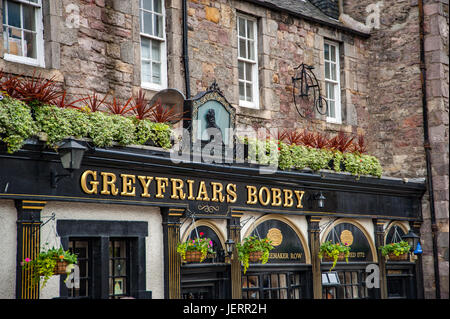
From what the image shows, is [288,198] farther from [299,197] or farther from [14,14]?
[14,14]

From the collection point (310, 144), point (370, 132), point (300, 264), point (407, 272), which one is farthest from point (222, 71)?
point (407, 272)

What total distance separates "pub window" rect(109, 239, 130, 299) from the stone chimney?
9071 millimetres

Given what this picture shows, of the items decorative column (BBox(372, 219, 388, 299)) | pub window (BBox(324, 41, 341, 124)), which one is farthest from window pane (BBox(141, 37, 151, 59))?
decorative column (BBox(372, 219, 388, 299))

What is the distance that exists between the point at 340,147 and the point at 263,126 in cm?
187

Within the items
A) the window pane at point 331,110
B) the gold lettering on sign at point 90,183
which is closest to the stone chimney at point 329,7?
the window pane at point 331,110

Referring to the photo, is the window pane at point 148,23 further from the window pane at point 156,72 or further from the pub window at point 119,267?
the pub window at point 119,267

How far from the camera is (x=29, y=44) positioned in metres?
10.8

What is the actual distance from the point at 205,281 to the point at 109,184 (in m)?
2.64

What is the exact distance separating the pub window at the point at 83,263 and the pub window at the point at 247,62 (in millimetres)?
5014

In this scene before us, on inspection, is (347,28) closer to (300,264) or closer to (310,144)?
(310,144)

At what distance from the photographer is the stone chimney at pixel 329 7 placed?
17516 millimetres

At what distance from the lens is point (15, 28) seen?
10617mm

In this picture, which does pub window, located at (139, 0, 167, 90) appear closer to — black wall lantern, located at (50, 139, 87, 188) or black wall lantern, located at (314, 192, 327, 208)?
black wall lantern, located at (50, 139, 87, 188)

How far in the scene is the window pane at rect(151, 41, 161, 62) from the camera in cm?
1269
